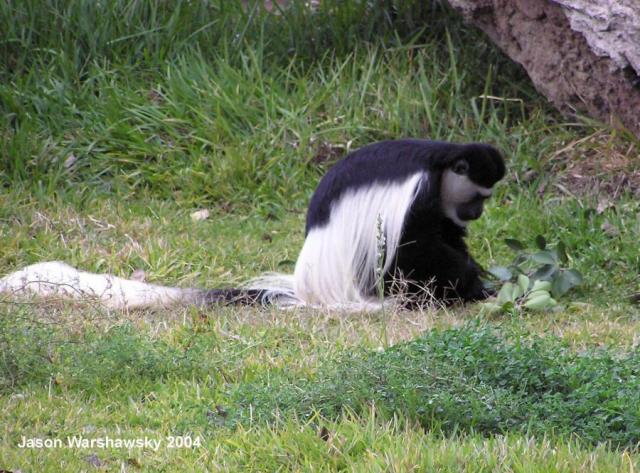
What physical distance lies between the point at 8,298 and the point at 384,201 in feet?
5.07

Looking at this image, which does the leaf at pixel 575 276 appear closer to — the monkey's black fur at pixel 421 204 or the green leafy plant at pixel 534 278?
the green leafy plant at pixel 534 278

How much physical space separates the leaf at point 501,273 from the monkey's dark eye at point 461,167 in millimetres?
470

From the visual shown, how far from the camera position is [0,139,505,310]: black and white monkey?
4496 millimetres

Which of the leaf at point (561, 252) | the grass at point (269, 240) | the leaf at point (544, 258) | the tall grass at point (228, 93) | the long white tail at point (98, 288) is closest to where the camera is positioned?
the grass at point (269, 240)

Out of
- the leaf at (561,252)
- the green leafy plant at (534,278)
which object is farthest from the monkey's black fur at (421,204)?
the leaf at (561,252)

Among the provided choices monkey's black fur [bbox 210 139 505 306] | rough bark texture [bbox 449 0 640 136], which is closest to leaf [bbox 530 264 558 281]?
monkey's black fur [bbox 210 139 505 306]

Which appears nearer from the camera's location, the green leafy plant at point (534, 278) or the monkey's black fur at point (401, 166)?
the green leafy plant at point (534, 278)

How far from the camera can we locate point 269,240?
5504 millimetres

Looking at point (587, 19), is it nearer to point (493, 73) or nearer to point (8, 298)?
point (493, 73)

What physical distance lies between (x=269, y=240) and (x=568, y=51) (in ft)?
6.12

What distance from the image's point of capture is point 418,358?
3023mm

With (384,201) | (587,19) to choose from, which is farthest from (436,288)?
(587,19)

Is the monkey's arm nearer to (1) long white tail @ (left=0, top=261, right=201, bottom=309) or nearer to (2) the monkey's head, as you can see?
(2) the monkey's head

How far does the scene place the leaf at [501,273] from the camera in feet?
15.5
